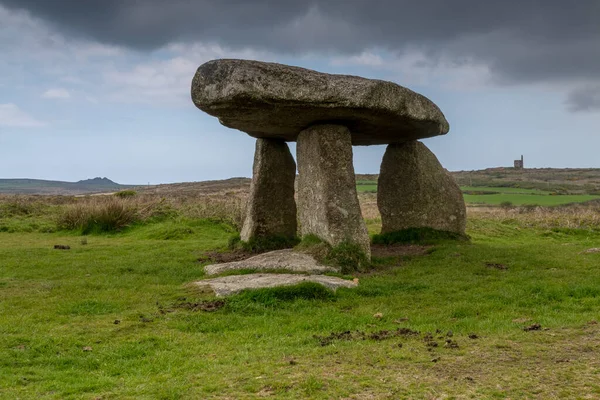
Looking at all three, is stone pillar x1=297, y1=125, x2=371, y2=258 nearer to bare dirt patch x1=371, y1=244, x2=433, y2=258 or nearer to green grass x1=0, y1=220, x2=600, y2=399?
green grass x1=0, y1=220, x2=600, y2=399

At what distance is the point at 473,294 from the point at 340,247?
3.47m

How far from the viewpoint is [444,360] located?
6246 millimetres

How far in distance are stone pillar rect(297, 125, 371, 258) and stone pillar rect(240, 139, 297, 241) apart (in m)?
2.14

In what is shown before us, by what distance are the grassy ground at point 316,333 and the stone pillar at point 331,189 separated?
1124mm

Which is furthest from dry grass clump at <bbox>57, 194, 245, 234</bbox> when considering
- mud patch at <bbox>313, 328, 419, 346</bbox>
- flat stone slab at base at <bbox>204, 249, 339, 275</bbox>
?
mud patch at <bbox>313, 328, 419, 346</bbox>

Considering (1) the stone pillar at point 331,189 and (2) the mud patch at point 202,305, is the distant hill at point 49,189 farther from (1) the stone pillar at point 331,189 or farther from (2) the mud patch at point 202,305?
(2) the mud patch at point 202,305

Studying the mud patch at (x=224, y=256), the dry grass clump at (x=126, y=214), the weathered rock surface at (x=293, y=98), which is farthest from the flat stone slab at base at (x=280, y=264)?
the dry grass clump at (x=126, y=214)

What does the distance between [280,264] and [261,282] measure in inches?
67.8

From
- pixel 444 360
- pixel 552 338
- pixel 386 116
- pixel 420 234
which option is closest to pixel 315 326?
pixel 444 360

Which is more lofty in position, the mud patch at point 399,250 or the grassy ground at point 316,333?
the mud patch at point 399,250

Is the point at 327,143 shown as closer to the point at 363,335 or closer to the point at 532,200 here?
the point at 363,335

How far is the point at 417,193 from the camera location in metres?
16.4

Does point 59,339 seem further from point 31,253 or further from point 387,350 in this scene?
point 31,253

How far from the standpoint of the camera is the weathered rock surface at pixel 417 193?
1644 centimetres
